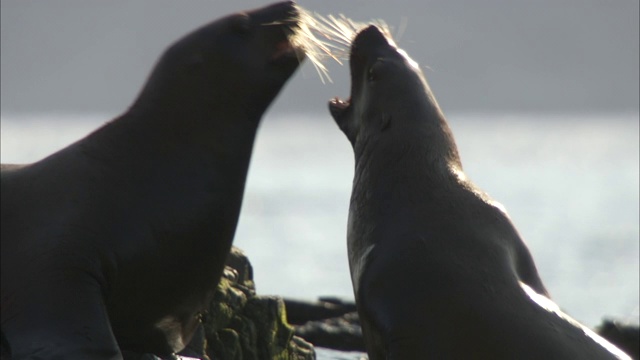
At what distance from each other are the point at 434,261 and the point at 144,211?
→ 5.10ft

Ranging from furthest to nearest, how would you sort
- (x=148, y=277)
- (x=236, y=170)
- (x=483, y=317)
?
(x=236, y=170) < (x=148, y=277) < (x=483, y=317)

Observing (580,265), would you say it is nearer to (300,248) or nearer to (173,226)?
(300,248)

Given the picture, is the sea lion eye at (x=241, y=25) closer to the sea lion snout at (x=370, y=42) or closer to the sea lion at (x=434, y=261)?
the sea lion snout at (x=370, y=42)

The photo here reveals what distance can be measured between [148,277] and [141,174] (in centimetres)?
58

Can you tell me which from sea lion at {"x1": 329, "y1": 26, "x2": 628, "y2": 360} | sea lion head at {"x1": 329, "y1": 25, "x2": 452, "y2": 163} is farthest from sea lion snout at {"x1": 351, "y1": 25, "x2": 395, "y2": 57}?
sea lion at {"x1": 329, "y1": 26, "x2": 628, "y2": 360}

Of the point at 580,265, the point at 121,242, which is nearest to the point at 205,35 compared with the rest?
the point at 121,242

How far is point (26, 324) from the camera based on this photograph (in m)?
7.12

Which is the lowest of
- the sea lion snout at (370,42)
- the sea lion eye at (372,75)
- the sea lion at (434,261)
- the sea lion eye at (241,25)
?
the sea lion at (434,261)

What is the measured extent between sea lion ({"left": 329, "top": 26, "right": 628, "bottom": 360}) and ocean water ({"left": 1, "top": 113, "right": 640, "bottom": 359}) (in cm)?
282

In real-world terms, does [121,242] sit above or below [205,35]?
below

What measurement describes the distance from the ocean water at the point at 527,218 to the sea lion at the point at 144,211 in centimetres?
280

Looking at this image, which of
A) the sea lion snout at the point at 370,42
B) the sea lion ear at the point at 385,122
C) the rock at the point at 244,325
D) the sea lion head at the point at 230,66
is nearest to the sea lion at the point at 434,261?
the sea lion ear at the point at 385,122

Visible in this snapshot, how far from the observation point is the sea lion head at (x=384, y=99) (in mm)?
8266

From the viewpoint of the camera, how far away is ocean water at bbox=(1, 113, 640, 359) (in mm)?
36031
